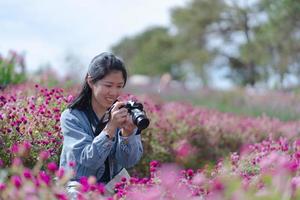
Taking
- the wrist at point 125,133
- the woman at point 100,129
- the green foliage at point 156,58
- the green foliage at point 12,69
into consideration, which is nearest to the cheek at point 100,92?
the woman at point 100,129

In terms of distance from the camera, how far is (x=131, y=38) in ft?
200

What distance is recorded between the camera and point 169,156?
6168mm

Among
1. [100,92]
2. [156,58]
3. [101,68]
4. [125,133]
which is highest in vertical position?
[101,68]

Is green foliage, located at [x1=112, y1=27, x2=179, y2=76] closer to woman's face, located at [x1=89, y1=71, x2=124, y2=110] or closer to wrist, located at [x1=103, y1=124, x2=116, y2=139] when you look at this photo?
woman's face, located at [x1=89, y1=71, x2=124, y2=110]

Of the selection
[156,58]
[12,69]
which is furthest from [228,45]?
[12,69]

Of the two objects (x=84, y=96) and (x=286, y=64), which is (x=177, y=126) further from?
(x=286, y=64)

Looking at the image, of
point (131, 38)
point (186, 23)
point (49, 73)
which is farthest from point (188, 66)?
point (49, 73)

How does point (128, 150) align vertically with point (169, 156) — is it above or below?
above

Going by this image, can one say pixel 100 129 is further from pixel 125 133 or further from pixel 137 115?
pixel 137 115

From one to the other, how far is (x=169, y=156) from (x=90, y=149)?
2831 millimetres

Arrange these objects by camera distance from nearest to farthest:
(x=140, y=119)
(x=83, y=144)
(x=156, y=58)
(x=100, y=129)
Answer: (x=140, y=119)
(x=83, y=144)
(x=100, y=129)
(x=156, y=58)

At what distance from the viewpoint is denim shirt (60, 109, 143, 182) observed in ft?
11.2

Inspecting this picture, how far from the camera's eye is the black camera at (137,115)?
10.9 ft

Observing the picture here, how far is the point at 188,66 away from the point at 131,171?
112 ft
